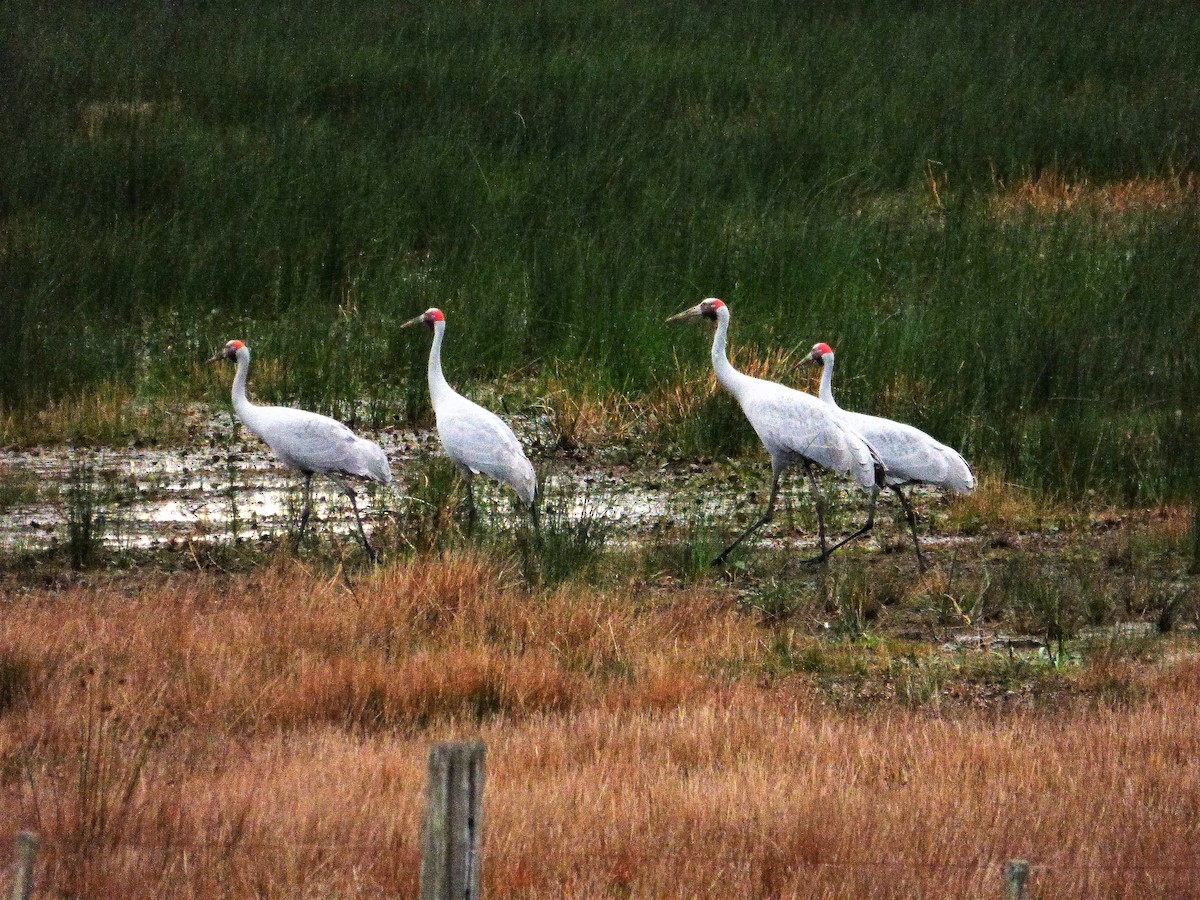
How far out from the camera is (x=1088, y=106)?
16984 millimetres

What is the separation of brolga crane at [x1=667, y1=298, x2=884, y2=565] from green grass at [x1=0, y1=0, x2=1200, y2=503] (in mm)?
1487

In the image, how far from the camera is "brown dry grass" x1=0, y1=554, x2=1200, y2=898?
455 centimetres

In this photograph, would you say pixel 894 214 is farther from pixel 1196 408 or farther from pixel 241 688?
pixel 241 688

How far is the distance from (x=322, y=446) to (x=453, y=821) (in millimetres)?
5660

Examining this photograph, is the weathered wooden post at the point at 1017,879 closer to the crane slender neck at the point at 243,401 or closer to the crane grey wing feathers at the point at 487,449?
the crane grey wing feathers at the point at 487,449

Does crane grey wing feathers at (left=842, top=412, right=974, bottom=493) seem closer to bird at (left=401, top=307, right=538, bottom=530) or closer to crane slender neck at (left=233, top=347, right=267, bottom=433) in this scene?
bird at (left=401, top=307, right=538, bottom=530)

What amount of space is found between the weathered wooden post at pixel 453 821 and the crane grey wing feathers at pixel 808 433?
5.70 m

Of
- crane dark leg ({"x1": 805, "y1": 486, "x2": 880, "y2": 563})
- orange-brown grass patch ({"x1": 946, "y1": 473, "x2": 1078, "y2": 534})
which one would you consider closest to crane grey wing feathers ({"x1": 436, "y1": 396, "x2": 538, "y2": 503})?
crane dark leg ({"x1": 805, "y1": 486, "x2": 880, "y2": 563})

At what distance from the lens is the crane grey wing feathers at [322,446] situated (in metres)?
8.59

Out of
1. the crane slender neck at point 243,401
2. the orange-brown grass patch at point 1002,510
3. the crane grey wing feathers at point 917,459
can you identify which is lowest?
the orange-brown grass patch at point 1002,510

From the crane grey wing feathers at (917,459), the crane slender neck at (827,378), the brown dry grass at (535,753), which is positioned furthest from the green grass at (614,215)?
the brown dry grass at (535,753)

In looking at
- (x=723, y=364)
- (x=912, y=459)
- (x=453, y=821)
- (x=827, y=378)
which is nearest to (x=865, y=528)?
(x=912, y=459)

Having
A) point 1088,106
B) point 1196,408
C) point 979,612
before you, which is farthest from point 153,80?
point 979,612

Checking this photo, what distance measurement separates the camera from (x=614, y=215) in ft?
45.3
